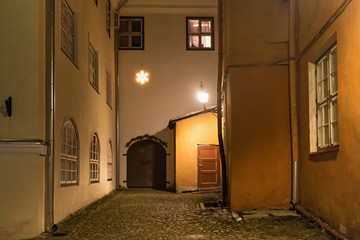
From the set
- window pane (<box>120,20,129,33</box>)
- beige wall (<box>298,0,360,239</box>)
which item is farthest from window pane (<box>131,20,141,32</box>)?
beige wall (<box>298,0,360,239</box>)

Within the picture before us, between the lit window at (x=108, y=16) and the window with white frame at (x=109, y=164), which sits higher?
the lit window at (x=108, y=16)

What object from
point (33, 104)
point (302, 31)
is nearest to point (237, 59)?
point (302, 31)

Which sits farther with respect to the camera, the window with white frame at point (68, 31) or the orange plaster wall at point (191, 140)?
the orange plaster wall at point (191, 140)

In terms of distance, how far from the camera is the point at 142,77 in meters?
20.2

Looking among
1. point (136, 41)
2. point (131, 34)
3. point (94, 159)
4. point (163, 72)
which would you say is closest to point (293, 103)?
point (94, 159)

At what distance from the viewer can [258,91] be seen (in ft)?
30.6

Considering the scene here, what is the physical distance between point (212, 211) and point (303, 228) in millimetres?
3344

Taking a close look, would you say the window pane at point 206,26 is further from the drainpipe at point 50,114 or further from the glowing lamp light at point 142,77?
the drainpipe at point 50,114

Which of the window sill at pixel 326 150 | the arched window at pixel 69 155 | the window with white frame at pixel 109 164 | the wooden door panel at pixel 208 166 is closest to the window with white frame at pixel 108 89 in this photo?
the window with white frame at pixel 109 164

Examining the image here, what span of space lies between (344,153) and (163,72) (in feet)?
49.8

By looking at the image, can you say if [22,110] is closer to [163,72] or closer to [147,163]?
[147,163]

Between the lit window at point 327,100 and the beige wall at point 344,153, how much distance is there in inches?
9.0

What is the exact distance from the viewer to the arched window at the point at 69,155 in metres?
9.59

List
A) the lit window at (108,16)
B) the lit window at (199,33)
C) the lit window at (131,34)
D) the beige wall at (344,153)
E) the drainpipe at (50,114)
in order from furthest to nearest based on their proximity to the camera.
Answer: the lit window at (199,33)
the lit window at (131,34)
the lit window at (108,16)
the drainpipe at (50,114)
the beige wall at (344,153)
